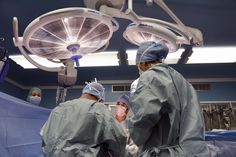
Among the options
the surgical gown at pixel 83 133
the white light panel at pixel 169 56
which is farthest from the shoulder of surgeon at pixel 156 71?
the white light panel at pixel 169 56

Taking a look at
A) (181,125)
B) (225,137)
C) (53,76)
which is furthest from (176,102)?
(53,76)

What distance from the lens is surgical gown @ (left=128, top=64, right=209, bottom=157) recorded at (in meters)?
1.37

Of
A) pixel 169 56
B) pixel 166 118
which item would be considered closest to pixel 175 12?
pixel 169 56

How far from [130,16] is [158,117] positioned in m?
0.99

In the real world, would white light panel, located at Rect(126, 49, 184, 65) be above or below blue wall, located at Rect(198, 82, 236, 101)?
above

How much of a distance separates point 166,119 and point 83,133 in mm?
666

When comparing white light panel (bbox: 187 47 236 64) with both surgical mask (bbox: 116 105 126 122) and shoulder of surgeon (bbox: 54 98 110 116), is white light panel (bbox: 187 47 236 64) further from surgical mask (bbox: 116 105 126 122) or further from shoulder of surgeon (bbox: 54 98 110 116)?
shoulder of surgeon (bbox: 54 98 110 116)

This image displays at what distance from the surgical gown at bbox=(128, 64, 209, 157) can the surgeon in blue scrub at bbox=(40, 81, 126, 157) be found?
0.43m

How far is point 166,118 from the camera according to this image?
146cm

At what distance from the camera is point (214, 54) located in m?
4.07

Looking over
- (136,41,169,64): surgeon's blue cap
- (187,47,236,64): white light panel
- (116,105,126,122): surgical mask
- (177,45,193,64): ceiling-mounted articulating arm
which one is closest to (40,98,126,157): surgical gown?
(136,41,169,64): surgeon's blue cap

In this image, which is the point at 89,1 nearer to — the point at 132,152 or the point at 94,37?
the point at 94,37

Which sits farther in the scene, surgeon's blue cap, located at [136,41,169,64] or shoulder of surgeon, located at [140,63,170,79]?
surgeon's blue cap, located at [136,41,169,64]

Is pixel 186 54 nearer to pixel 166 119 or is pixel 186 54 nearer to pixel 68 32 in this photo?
pixel 68 32
